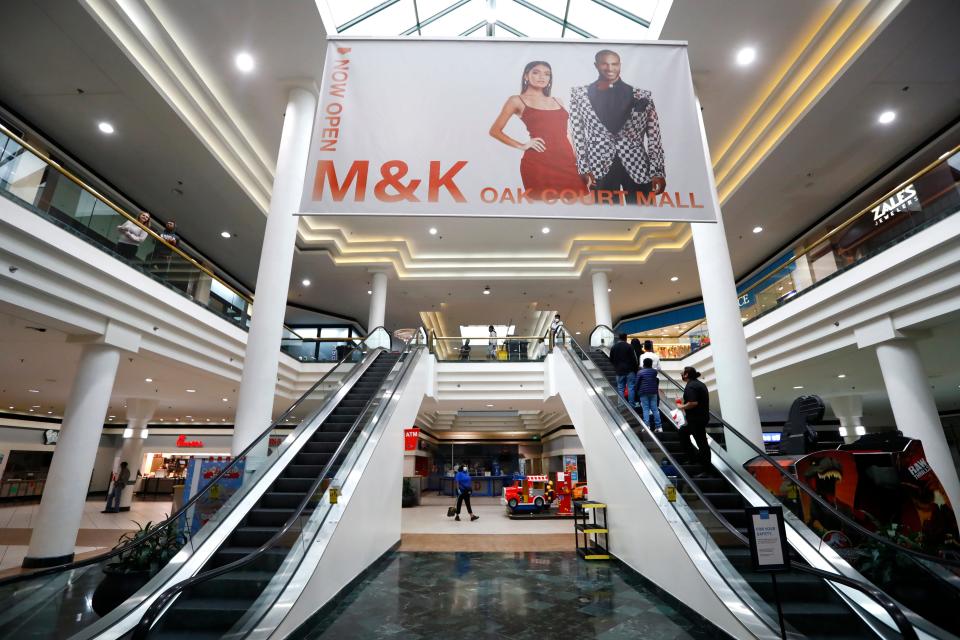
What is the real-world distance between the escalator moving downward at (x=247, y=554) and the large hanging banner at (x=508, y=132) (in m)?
3.27

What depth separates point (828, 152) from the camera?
35.0 feet

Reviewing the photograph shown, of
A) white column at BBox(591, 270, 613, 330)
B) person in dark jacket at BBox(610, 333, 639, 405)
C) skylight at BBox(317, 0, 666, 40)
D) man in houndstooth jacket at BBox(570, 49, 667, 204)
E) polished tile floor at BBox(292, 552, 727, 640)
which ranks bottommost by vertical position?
polished tile floor at BBox(292, 552, 727, 640)

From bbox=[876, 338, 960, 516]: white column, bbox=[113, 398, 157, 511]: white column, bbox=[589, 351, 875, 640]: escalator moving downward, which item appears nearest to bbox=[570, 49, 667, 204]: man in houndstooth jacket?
bbox=[589, 351, 875, 640]: escalator moving downward

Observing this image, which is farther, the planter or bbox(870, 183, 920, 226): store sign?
bbox(870, 183, 920, 226): store sign

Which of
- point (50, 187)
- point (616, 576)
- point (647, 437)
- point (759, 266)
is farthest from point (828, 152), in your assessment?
point (50, 187)

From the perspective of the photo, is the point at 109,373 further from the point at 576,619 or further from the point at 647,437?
the point at 647,437

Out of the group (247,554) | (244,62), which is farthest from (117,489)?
(247,554)

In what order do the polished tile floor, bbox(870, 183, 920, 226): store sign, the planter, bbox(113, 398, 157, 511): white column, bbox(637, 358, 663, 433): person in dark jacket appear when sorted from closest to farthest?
the planter
the polished tile floor
bbox(870, 183, 920, 226): store sign
bbox(637, 358, 663, 433): person in dark jacket
bbox(113, 398, 157, 511): white column

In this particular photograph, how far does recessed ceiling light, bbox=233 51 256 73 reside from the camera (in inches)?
361

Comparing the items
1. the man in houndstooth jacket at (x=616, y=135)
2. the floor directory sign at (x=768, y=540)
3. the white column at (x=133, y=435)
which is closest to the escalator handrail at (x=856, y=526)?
the floor directory sign at (x=768, y=540)

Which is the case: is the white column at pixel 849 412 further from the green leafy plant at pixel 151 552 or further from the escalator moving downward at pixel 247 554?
the green leafy plant at pixel 151 552

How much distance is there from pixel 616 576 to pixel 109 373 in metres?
8.64

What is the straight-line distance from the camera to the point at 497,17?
10.9 meters

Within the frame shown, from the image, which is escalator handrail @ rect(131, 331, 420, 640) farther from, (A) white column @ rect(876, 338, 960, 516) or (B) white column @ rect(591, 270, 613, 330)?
(B) white column @ rect(591, 270, 613, 330)
